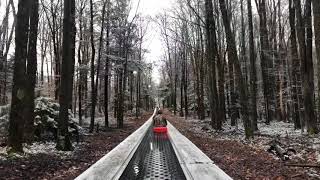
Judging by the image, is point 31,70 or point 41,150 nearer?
point 41,150

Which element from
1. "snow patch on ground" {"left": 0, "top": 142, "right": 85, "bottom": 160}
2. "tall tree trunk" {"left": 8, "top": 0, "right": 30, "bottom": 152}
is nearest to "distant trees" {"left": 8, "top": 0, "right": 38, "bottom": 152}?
"tall tree trunk" {"left": 8, "top": 0, "right": 30, "bottom": 152}

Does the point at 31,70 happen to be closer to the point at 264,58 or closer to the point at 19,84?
the point at 19,84

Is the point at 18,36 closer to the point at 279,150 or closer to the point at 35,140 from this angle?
the point at 35,140

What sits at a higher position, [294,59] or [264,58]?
[264,58]

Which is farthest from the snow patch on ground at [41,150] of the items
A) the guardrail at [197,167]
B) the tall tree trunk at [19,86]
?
the guardrail at [197,167]

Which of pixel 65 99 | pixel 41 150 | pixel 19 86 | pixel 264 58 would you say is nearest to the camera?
pixel 19 86

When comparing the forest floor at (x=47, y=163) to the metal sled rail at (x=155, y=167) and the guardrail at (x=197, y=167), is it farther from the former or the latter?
the guardrail at (x=197, y=167)

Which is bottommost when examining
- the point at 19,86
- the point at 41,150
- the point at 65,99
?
the point at 41,150

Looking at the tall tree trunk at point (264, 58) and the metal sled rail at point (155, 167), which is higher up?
the tall tree trunk at point (264, 58)

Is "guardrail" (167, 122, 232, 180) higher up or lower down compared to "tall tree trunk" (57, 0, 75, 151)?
lower down

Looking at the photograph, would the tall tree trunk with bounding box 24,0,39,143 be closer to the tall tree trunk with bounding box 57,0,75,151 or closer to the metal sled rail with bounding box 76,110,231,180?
the tall tree trunk with bounding box 57,0,75,151

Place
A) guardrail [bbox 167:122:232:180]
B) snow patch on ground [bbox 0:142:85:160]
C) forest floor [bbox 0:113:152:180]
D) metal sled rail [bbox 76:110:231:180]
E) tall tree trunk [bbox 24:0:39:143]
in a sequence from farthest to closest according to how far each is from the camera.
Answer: tall tree trunk [bbox 24:0:39:143] → snow patch on ground [bbox 0:142:85:160] → forest floor [bbox 0:113:152:180] → metal sled rail [bbox 76:110:231:180] → guardrail [bbox 167:122:232:180]

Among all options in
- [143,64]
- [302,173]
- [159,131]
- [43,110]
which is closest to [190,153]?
[302,173]

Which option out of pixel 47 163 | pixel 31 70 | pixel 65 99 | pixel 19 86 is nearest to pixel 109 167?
pixel 47 163
